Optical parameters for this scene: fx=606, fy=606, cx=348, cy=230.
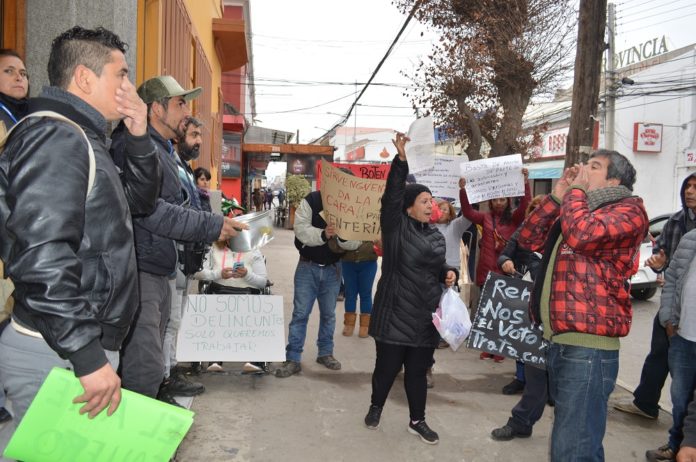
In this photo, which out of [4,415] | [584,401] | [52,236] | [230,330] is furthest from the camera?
[230,330]

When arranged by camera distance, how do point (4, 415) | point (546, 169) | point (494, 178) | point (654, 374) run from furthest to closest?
point (546, 169) → point (494, 178) → point (654, 374) → point (4, 415)

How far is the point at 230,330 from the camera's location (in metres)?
5.47

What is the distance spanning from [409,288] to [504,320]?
1209mm

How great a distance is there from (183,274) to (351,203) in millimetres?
1847

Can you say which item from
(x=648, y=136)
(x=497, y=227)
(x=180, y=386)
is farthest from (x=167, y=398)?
(x=648, y=136)

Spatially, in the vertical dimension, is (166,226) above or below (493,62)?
below

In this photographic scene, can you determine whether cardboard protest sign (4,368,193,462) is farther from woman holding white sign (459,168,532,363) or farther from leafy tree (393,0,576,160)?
leafy tree (393,0,576,160)

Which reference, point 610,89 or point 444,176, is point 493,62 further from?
point 610,89

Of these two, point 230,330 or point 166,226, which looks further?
point 230,330

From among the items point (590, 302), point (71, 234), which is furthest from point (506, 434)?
point (71, 234)

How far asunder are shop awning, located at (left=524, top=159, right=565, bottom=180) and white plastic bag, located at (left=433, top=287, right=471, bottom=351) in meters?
27.0

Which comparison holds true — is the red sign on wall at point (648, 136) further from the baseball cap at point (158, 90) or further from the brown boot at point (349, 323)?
the baseball cap at point (158, 90)

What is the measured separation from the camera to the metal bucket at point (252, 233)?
13.9 feet

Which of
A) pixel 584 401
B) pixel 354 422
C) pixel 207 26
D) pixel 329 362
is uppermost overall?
pixel 207 26
